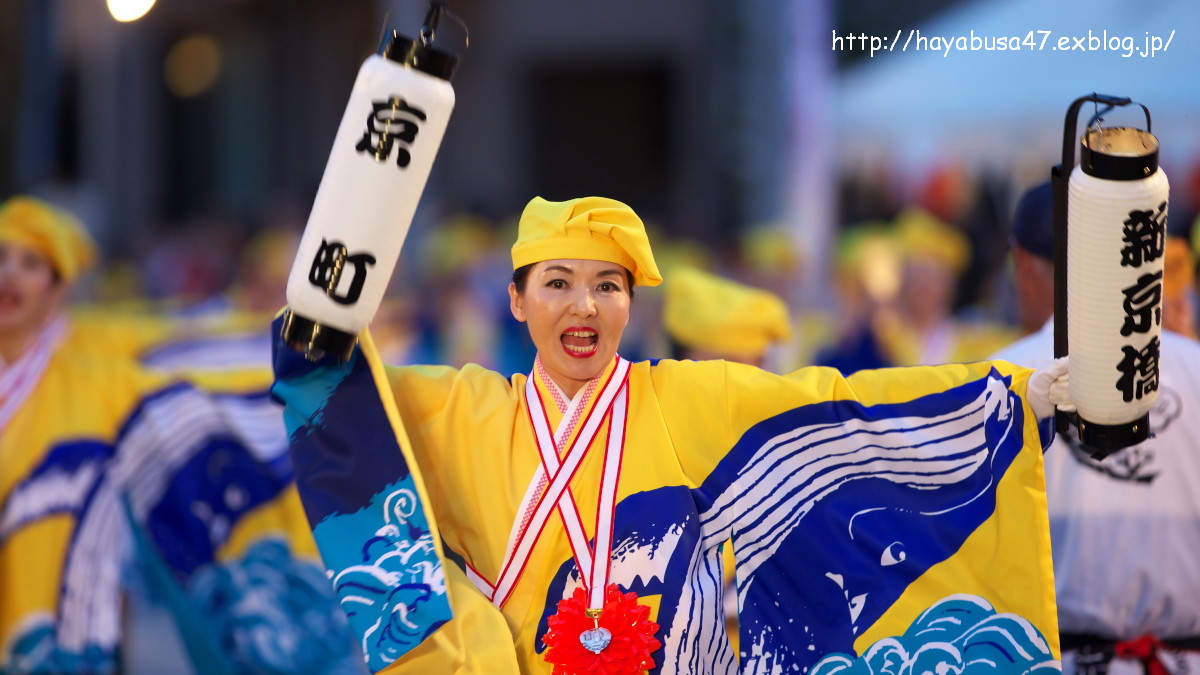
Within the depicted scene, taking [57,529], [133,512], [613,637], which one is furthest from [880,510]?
[133,512]

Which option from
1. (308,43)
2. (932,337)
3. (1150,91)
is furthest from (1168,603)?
(308,43)

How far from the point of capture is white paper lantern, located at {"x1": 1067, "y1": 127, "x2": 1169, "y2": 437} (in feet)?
9.27

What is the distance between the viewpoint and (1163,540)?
3662 mm

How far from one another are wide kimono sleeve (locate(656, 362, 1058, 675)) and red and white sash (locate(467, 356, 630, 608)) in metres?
0.16

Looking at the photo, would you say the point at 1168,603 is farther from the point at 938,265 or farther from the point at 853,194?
the point at 853,194

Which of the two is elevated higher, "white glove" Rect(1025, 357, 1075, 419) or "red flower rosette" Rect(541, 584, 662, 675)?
"white glove" Rect(1025, 357, 1075, 419)

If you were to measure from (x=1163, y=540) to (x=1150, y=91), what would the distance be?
5.30 m

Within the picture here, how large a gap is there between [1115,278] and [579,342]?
3.62 ft

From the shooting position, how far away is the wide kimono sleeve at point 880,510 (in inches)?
126

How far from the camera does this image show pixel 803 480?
3.25 metres

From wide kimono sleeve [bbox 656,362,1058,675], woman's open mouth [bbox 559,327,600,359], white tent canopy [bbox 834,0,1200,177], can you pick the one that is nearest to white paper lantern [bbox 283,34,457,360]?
woman's open mouth [bbox 559,327,600,359]

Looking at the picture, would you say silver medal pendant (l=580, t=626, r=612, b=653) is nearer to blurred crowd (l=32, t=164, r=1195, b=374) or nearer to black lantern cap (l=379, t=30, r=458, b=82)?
black lantern cap (l=379, t=30, r=458, b=82)

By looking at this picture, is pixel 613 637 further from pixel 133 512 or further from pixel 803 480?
A: pixel 133 512

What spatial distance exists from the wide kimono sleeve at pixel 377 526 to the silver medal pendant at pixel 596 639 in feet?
0.50
